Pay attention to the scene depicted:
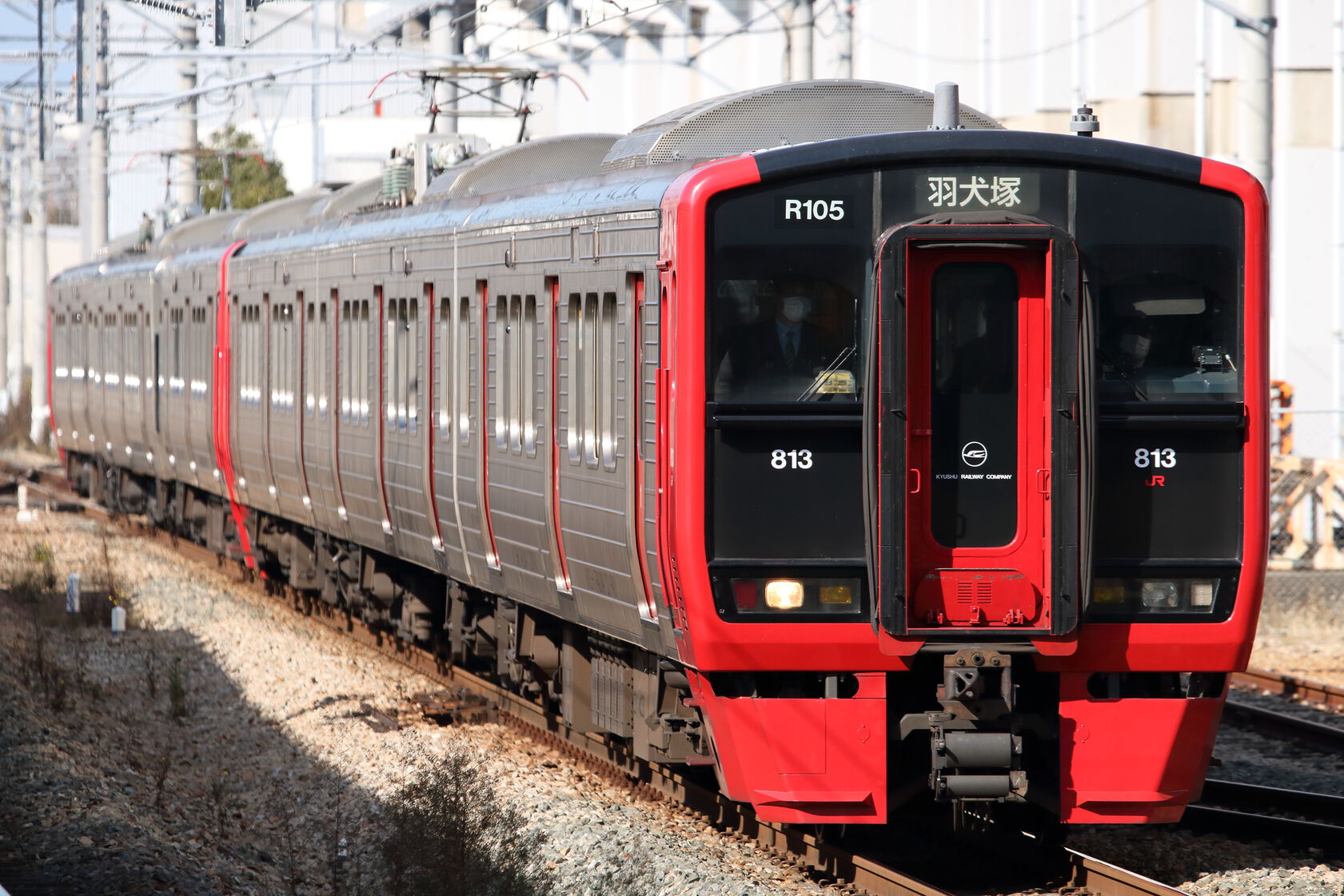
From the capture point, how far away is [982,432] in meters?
7.54

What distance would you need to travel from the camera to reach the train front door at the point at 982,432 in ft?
24.2

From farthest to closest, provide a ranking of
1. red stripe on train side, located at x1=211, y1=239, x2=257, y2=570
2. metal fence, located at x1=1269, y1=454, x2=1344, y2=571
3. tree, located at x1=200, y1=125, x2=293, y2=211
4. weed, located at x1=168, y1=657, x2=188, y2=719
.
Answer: tree, located at x1=200, y1=125, x2=293, y2=211 < red stripe on train side, located at x1=211, y1=239, x2=257, y2=570 < metal fence, located at x1=1269, y1=454, x2=1344, y2=571 < weed, located at x1=168, y1=657, x2=188, y2=719

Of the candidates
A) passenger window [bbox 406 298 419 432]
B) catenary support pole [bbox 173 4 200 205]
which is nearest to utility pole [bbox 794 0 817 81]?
passenger window [bbox 406 298 419 432]

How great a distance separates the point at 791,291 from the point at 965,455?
0.92m

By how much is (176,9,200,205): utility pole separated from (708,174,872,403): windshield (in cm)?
1559

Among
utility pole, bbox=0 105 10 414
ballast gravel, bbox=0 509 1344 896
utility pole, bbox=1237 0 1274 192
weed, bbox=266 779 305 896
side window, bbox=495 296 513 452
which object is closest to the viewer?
ballast gravel, bbox=0 509 1344 896

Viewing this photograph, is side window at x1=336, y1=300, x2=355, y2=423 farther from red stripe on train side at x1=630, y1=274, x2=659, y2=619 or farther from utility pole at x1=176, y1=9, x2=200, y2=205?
utility pole at x1=176, y1=9, x2=200, y2=205

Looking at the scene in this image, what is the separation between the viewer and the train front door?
7391 millimetres

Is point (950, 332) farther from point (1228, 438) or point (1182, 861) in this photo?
point (1182, 861)

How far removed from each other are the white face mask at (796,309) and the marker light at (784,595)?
3.32 ft

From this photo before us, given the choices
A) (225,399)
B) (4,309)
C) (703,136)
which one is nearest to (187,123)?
(225,399)

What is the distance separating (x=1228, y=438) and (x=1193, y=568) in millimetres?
526

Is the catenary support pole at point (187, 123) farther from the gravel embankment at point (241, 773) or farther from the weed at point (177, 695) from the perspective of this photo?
the weed at point (177, 695)

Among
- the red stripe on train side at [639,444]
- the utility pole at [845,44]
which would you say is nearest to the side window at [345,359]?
the utility pole at [845,44]
